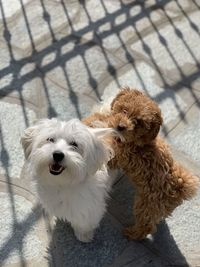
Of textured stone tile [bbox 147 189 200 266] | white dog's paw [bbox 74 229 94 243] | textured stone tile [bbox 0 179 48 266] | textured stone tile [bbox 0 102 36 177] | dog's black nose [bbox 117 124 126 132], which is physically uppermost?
dog's black nose [bbox 117 124 126 132]

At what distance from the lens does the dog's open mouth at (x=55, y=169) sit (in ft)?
9.08

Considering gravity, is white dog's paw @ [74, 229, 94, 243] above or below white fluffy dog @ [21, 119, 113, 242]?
below

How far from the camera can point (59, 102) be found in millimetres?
4340

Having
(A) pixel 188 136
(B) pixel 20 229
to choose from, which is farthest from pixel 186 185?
(B) pixel 20 229

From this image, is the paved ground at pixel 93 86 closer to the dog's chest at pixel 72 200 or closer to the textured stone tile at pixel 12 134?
the textured stone tile at pixel 12 134

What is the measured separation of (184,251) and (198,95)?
5.24ft

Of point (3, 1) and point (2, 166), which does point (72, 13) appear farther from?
point (2, 166)

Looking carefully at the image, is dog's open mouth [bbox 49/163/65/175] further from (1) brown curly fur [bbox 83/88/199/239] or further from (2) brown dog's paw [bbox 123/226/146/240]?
(2) brown dog's paw [bbox 123/226/146/240]

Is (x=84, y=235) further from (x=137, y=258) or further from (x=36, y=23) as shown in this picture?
(x=36, y=23)

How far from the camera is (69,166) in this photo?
108 inches

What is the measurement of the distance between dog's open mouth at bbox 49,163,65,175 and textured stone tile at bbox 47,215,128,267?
91 cm

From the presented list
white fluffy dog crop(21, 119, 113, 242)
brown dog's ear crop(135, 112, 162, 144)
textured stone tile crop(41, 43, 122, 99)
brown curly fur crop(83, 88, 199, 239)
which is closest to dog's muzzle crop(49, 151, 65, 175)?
white fluffy dog crop(21, 119, 113, 242)

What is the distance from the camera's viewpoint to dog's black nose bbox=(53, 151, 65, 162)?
270cm

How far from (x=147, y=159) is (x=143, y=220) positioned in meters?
0.46
